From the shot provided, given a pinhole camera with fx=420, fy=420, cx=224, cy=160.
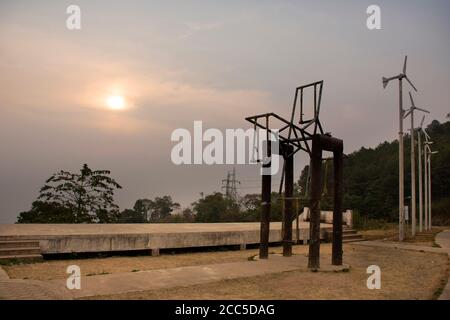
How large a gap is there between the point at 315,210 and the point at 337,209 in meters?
1.06

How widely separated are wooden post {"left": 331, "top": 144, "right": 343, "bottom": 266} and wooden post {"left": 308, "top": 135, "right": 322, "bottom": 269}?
914 mm

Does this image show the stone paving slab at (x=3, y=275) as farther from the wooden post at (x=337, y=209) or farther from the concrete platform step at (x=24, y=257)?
Answer: the wooden post at (x=337, y=209)

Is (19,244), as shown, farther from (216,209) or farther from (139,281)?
(216,209)

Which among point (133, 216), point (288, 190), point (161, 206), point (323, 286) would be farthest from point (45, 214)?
point (161, 206)

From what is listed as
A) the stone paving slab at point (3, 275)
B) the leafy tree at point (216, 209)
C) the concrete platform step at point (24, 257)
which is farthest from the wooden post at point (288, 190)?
the leafy tree at point (216, 209)

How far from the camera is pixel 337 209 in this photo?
33.1ft

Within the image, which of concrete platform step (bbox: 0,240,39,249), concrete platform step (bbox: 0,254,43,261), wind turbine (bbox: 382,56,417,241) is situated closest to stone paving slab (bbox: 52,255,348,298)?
concrete platform step (bbox: 0,254,43,261)

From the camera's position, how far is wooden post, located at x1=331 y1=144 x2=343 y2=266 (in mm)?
10031

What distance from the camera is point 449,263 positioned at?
11367mm

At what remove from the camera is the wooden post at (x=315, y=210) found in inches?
363

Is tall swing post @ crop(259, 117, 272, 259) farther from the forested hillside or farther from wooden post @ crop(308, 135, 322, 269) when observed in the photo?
the forested hillside

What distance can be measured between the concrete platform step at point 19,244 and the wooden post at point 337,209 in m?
7.07
